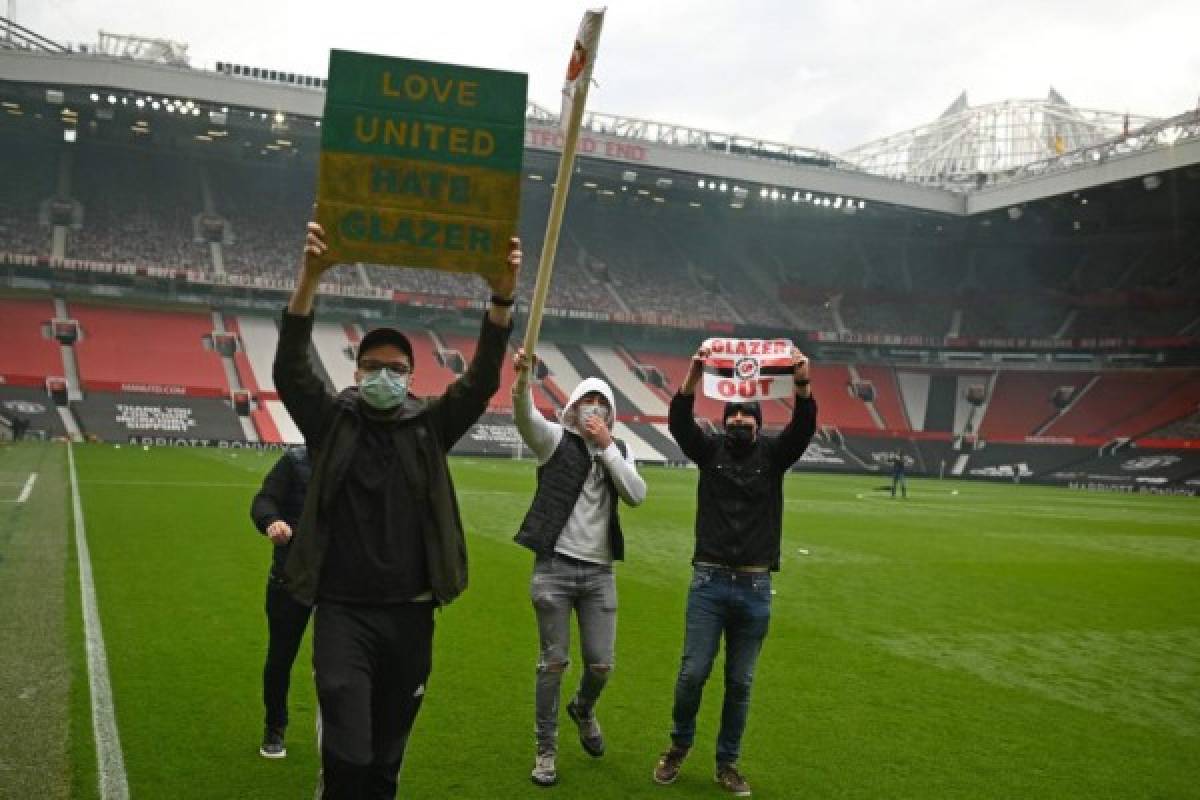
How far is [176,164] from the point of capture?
2329 inches

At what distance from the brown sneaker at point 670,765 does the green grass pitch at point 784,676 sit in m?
0.10

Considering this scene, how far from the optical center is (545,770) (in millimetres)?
6066

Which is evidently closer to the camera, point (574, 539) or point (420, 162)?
point (420, 162)

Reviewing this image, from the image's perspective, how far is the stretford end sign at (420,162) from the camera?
4.22m

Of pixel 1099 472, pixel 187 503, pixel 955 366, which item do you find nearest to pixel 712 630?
pixel 187 503

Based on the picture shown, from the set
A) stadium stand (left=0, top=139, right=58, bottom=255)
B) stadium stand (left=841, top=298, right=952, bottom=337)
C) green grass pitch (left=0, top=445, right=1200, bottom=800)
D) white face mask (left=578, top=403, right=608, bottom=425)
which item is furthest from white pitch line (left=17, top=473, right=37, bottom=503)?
stadium stand (left=841, top=298, right=952, bottom=337)

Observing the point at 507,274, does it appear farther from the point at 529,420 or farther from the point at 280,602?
the point at 280,602

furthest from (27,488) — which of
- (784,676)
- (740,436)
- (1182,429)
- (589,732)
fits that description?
(1182,429)

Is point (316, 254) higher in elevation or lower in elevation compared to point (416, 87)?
lower

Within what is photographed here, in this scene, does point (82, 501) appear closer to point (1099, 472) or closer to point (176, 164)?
point (176, 164)

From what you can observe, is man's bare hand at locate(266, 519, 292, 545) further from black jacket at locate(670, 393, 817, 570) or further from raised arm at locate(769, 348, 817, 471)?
raised arm at locate(769, 348, 817, 471)

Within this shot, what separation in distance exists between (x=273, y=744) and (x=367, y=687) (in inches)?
104

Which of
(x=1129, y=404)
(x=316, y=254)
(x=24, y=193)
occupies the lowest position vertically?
(x=316, y=254)

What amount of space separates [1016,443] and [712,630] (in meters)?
56.6
